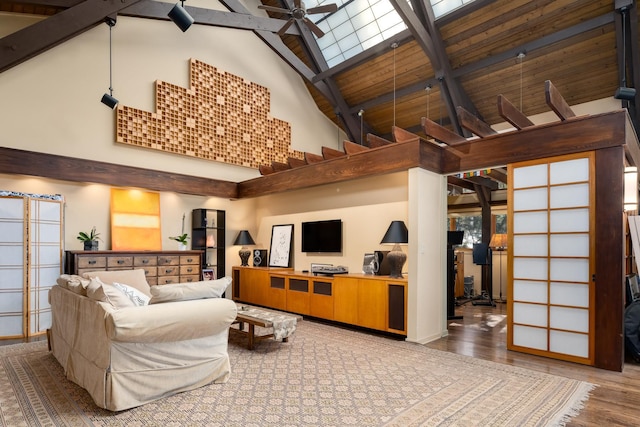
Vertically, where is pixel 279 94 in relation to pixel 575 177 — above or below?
above

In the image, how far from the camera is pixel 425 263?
4684 mm

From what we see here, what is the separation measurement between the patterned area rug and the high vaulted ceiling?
4459mm

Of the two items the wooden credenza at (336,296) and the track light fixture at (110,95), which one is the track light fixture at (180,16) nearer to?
the track light fixture at (110,95)

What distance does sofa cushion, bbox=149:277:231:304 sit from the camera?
2955mm

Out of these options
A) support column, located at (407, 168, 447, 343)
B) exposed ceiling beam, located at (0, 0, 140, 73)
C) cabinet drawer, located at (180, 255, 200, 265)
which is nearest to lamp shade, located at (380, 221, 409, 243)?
support column, located at (407, 168, 447, 343)

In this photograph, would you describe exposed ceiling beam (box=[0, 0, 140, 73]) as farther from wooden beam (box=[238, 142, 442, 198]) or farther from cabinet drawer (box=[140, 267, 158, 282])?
wooden beam (box=[238, 142, 442, 198])

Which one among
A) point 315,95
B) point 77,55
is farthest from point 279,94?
point 77,55

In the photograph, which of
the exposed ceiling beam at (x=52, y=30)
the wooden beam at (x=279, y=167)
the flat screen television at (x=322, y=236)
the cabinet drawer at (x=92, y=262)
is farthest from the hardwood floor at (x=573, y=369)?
the exposed ceiling beam at (x=52, y=30)

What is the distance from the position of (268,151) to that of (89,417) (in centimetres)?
636

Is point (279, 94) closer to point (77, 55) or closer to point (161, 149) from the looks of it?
point (161, 149)

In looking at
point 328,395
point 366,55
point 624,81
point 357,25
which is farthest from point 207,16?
point 624,81

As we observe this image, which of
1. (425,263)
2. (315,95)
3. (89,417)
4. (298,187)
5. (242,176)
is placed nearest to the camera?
(89,417)

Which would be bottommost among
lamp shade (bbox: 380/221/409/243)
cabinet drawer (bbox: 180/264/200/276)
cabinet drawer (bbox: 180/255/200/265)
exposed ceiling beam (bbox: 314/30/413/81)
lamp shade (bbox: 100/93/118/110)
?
cabinet drawer (bbox: 180/264/200/276)

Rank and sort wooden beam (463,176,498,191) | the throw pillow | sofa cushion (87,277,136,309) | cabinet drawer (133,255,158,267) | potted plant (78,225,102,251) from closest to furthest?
sofa cushion (87,277,136,309), the throw pillow, potted plant (78,225,102,251), cabinet drawer (133,255,158,267), wooden beam (463,176,498,191)
